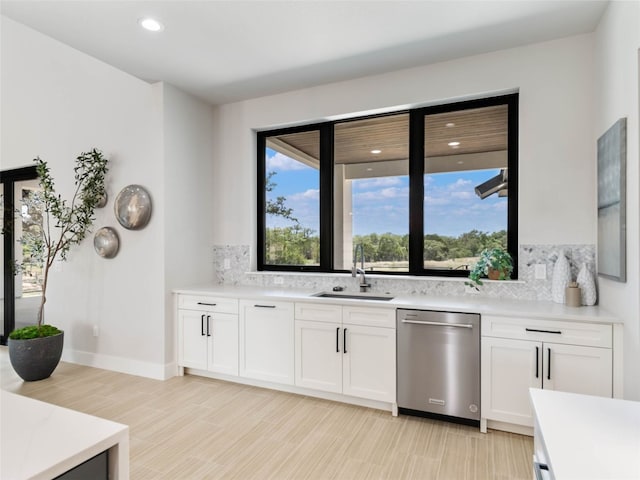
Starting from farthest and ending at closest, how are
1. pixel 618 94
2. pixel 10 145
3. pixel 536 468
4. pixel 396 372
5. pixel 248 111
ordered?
pixel 10 145, pixel 248 111, pixel 396 372, pixel 618 94, pixel 536 468

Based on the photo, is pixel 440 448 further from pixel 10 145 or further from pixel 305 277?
pixel 10 145

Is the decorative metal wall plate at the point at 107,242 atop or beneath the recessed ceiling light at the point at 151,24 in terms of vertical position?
beneath

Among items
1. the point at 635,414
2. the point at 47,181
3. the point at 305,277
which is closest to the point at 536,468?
the point at 635,414

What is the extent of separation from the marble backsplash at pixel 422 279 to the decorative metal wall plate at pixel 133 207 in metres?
0.89

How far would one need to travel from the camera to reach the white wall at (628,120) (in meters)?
1.99

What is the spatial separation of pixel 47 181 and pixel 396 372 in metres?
3.96

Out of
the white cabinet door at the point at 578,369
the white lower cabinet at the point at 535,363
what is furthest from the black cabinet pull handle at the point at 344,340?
the white cabinet door at the point at 578,369

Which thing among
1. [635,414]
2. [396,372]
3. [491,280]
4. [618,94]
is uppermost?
[618,94]

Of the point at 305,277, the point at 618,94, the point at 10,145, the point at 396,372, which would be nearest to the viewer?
the point at 618,94

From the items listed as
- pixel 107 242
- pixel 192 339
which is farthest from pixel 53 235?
pixel 192 339

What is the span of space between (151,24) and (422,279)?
2.94 meters

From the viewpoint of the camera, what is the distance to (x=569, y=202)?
293 centimetres

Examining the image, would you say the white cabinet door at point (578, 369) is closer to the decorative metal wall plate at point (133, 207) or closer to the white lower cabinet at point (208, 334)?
the white lower cabinet at point (208, 334)

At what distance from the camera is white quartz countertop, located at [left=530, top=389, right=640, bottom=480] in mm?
922
